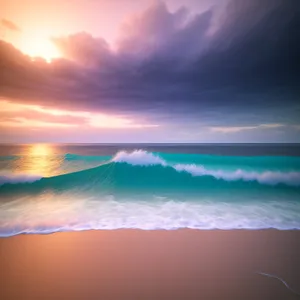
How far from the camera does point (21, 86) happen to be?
2.44 metres

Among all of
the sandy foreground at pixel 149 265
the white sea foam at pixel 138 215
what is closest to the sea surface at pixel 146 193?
the white sea foam at pixel 138 215

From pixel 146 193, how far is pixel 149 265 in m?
1.51

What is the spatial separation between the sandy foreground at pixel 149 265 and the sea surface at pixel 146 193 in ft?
0.59

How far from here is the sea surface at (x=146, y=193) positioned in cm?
181

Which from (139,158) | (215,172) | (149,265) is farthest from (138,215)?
(215,172)

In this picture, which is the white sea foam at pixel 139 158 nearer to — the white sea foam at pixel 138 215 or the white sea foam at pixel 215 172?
the white sea foam at pixel 215 172

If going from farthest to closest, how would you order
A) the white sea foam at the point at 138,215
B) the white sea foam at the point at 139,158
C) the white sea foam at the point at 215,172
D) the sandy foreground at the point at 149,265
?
the white sea foam at the point at 139,158 < the white sea foam at the point at 215,172 < the white sea foam at the point at 138,215 < the sandy foreground at the point at 149,265

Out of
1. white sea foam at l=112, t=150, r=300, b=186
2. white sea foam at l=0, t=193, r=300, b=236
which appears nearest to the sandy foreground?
white sea foam at l=0, t=193, r=300, b=236

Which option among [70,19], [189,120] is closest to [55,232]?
[189,120]

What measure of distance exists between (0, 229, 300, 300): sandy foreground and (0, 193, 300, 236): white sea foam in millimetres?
128

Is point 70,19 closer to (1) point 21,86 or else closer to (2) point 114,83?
(2) point 114,83

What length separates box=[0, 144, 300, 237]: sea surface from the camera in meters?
1.81

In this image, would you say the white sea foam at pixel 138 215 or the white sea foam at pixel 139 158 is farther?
the white sea foam at pixel 139 158

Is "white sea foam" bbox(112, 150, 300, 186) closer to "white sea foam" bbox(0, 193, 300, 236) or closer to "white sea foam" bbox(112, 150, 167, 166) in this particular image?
"white sea foam" bbox(112, 150, 167, 166)
